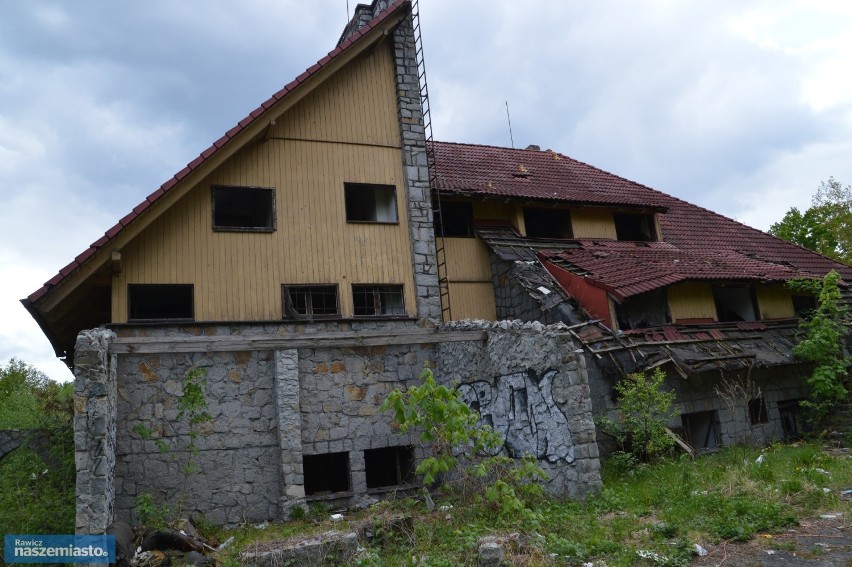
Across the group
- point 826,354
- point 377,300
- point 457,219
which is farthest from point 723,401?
point 377,300

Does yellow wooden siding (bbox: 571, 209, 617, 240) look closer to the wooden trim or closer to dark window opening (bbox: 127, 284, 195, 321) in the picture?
the wooden trim

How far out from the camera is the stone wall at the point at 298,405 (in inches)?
393

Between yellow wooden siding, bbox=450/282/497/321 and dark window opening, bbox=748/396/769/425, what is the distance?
6058mm

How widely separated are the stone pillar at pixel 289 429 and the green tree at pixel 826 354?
10.8 meters

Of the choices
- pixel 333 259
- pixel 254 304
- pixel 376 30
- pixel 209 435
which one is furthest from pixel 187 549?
pixel 376 30

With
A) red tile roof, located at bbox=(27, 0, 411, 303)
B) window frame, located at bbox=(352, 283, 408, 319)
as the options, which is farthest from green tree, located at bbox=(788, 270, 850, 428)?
red tile roof, located at bbox=(27, 0, 411, 303)

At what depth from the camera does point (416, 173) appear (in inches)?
520

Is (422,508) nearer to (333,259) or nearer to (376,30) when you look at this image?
(333,259)

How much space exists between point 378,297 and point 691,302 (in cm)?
718

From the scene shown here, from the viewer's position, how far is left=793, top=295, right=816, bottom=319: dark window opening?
1616cm

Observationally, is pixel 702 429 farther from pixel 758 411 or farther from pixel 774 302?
pixel 774 302

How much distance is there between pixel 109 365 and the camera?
9.77 metres

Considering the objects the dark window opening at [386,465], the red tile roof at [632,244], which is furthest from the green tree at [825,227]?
the dark window opening at [386,465]

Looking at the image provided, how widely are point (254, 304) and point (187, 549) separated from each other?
4222 mm
